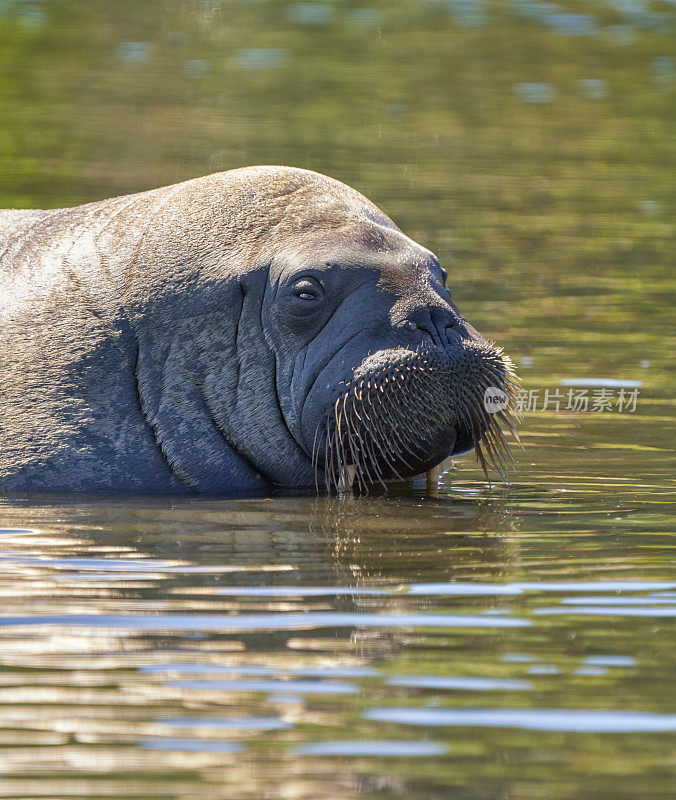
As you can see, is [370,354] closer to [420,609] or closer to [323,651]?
[420,609]

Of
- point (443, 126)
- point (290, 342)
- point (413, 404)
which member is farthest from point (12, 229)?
point (443, 126)

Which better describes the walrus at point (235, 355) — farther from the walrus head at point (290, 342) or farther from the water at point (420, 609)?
the water at point (420, 609)

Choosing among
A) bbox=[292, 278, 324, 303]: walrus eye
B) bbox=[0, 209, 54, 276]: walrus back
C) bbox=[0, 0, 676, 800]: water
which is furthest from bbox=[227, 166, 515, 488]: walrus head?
bbox=[0, 209, 54, 276]: walrus back

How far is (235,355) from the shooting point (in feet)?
27.0

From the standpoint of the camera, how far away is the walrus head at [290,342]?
782 cm

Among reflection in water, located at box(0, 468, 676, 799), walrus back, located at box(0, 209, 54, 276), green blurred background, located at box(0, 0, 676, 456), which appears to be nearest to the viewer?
reflection in water, located at box(0, 468, 676, 799)

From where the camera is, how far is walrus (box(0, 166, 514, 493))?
7883mm

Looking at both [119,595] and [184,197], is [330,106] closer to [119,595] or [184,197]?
[184,197]

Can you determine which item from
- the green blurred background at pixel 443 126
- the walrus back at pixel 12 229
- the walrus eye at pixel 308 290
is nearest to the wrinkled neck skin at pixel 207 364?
the walrus eye at pixel 308 290

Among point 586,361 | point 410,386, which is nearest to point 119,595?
point 410,386

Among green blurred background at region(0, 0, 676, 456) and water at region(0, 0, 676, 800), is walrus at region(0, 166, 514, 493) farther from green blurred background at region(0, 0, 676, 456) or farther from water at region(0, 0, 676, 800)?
green blurred background at region(0, 0, 676, 456)

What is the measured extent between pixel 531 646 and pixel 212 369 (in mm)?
3164

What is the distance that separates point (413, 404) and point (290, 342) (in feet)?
2.52

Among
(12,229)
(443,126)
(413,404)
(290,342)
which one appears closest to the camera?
(413,404)
